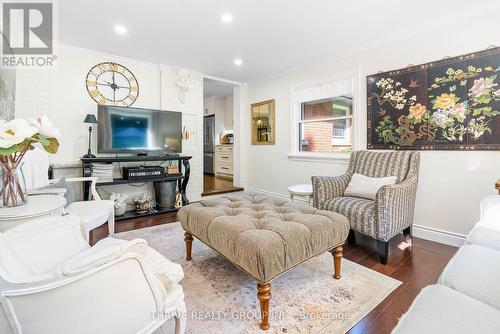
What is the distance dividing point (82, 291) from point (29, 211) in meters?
0.93

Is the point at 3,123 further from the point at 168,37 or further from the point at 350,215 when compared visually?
the point at 350,215

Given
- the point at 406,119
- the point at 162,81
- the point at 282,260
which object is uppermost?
the point at 162,81

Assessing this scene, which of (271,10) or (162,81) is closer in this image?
(271,10)

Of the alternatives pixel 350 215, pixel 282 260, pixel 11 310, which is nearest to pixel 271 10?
pixel 350 215

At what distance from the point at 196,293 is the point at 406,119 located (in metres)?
2.82

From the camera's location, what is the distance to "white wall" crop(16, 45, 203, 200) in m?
3.00

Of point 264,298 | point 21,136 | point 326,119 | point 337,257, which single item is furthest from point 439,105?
point 21,136

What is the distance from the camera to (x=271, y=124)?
4.58 meters

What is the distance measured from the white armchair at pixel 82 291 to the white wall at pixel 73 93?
2.78 metres

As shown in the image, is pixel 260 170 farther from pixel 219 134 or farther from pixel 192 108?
pixel 219 134

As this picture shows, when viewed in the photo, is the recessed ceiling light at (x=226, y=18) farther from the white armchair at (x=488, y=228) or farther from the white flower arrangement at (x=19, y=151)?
the white armchair at (x=488, y=228)

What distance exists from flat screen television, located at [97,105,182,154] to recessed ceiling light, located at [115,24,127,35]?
984 millimetres

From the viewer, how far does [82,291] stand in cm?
74

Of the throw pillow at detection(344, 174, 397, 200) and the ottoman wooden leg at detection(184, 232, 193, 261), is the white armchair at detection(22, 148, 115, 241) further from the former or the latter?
the throw pillow at detection(344, 174, 397, 200)
